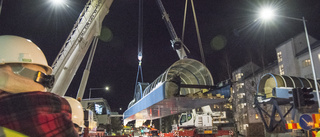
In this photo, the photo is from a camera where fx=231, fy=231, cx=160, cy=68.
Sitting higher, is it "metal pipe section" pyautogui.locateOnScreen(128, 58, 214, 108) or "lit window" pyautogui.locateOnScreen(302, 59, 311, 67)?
"lit window" pyautogui.locateOnScreen(302, 59, 311, 67)

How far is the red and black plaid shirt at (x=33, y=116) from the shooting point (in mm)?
1795

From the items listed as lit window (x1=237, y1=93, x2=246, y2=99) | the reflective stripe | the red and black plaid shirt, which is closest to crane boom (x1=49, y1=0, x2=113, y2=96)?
the red and black plaid shirt

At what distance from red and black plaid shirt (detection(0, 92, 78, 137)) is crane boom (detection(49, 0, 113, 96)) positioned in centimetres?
926

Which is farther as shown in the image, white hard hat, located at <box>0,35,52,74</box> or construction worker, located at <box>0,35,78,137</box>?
white hard hat, located at <box>0,35,52,74</box>

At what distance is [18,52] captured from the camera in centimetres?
278

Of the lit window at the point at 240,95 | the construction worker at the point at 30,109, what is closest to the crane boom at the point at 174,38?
the construction worker at the point at 30,109

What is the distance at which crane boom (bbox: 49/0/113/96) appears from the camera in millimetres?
10902

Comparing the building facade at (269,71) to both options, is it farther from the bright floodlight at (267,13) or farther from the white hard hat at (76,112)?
the white hard hat at (76,112)

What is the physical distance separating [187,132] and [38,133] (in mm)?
15762

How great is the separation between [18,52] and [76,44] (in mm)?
9143

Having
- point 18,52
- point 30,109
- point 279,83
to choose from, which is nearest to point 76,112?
point 18,52

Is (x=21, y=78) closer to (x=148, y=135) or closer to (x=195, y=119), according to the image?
(x=195, y=119)

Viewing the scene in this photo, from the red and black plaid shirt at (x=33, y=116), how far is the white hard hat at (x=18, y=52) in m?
0.89

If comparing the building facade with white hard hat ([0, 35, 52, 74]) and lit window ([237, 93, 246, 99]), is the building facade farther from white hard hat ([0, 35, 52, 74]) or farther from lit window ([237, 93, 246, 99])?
white hard hat ([0, 35, 52, 74])
